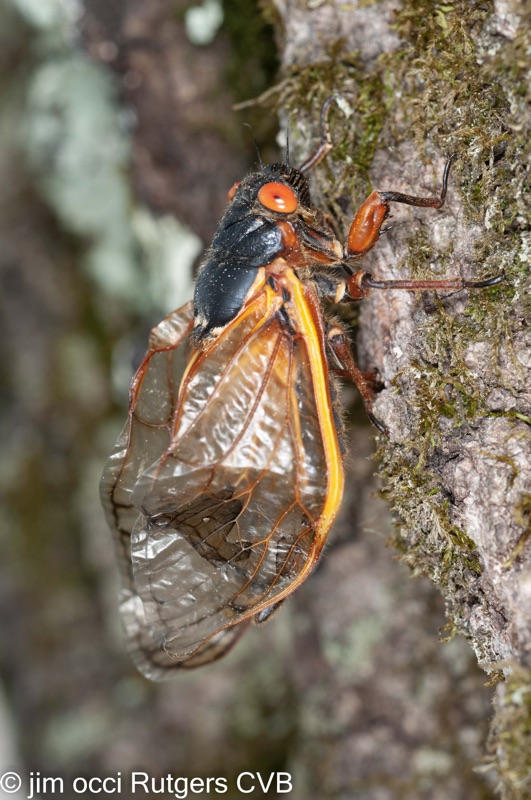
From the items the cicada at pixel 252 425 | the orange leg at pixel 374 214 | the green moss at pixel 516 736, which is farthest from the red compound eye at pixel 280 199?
the green moss at pixel 516 736

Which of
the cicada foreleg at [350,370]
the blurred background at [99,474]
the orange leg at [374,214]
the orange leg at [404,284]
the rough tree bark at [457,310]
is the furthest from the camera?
the blurred background at [99,474]

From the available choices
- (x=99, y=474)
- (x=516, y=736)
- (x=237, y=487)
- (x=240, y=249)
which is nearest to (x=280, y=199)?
(x=240, y=249)

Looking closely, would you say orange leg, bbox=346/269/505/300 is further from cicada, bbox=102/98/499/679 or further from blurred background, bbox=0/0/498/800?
blurred background, bbox=0/0/498/800

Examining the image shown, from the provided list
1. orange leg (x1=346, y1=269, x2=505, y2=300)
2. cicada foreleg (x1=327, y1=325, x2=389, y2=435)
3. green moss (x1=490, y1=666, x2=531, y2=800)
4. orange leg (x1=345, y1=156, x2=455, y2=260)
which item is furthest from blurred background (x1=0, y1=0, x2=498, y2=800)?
green moss (x1=490, y1=666, x2=531, y2=800)

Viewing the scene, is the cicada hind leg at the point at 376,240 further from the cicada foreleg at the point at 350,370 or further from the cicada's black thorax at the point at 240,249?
the cicada's black thorax at the point at 240,249

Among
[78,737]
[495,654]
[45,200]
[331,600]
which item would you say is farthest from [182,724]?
[45,200]
